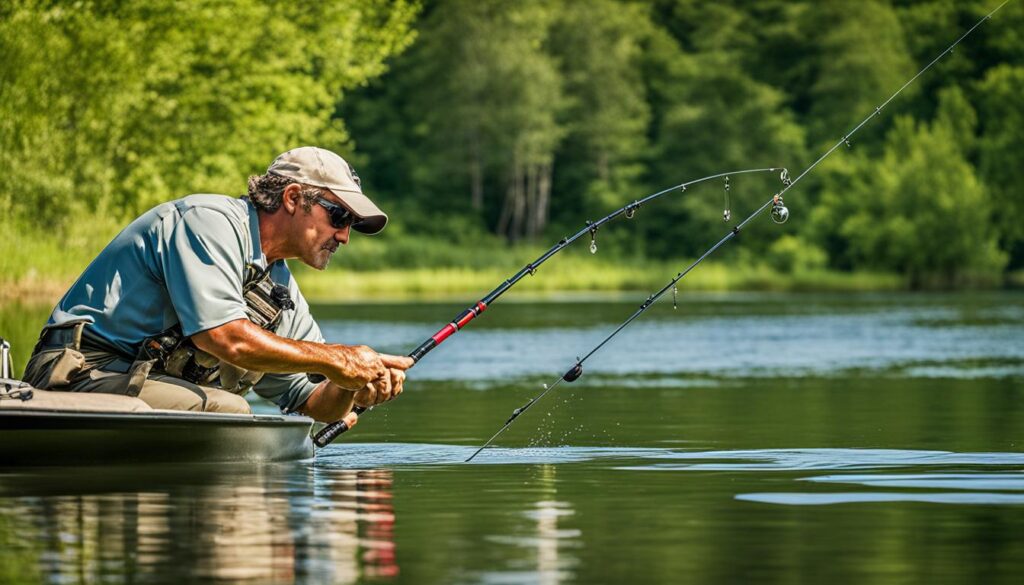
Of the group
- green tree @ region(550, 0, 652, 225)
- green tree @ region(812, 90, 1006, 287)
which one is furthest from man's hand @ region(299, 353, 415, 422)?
green tree @ region(550, 0, 652, 225)

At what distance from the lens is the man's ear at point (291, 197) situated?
26.8 feet

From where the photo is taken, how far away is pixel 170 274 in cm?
795

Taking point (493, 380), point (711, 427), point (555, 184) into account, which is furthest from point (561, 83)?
point (711, 427)

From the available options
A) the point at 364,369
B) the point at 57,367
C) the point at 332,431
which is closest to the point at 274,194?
the point at 364,369

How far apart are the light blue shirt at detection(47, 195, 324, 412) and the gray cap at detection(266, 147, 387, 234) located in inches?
8.7

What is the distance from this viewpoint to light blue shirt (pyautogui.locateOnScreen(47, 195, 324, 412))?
7918 mm

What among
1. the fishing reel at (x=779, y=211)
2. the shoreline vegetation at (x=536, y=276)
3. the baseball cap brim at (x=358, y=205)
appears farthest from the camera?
the shoreline vegetation at (x=536, y=276)

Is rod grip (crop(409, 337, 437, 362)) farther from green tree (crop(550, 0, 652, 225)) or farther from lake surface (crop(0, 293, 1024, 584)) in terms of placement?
green tree (crop(550, 0, 652, 225))

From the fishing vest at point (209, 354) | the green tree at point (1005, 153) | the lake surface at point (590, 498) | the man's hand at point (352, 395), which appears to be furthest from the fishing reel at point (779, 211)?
the green tree at point (1005, 153)

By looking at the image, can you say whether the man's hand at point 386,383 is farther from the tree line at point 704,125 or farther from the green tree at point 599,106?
the green tree at point 599,106

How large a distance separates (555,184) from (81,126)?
51.2 meters

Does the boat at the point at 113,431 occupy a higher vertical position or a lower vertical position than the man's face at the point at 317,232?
lower

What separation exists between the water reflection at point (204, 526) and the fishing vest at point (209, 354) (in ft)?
1.43

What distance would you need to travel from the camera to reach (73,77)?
31797 millimetres
